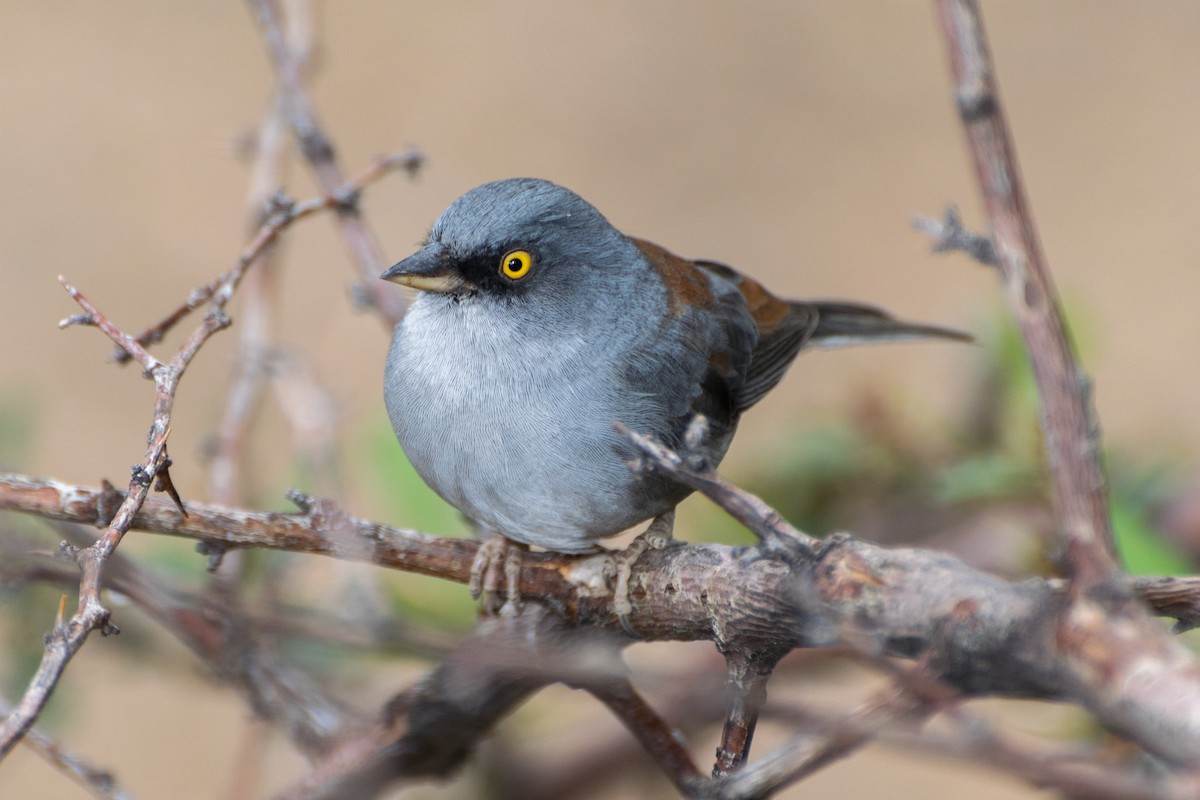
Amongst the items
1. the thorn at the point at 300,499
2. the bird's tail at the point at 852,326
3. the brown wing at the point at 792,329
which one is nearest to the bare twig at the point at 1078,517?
the thorn at the point at 300,499

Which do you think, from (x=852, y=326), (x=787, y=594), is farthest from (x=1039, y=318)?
(x=852, y=326)

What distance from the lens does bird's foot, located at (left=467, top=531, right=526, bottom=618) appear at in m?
2.86

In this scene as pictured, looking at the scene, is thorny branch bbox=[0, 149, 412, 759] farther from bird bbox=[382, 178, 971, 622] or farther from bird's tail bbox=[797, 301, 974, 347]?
bird's tail bbox=[797, 301, 974, 347]

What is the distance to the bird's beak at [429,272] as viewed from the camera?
2.99 m

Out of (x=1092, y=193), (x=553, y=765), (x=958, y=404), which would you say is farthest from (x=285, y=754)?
(x=1092, y=193)

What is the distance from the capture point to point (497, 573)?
300 cm

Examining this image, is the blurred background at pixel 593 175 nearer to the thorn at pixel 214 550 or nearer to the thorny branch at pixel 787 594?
the thorny branch at pixel 787 594

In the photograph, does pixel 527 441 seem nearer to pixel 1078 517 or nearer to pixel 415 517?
pixel 415 517

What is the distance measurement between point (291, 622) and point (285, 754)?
8.67ft

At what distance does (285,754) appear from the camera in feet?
14.9

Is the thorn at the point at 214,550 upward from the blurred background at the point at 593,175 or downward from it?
downward

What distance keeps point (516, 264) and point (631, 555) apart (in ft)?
2.84

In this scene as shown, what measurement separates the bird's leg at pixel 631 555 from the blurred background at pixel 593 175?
1976mm

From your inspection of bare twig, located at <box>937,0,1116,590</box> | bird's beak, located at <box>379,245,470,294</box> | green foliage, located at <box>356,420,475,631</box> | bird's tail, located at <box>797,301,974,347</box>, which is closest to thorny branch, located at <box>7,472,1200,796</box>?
bare twig, located at <box>937,0,1116,590</box>
